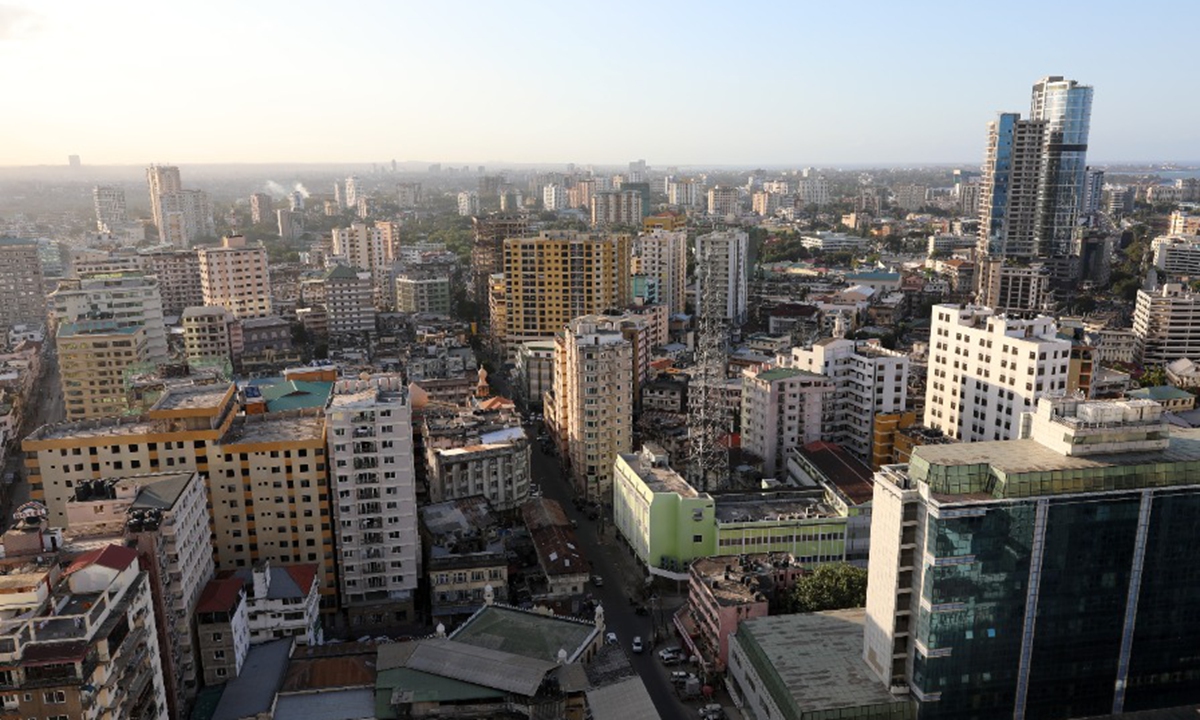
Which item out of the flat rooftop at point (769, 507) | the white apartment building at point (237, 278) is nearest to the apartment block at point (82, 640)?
the flat rooftop at point (769, 507)

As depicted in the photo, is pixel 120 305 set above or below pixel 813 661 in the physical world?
above

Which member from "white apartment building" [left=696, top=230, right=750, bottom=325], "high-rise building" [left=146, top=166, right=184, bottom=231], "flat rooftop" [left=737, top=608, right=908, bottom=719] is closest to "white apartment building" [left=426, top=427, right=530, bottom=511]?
"flat rooftop" [left=737, top=608, right=908, bottom=719]

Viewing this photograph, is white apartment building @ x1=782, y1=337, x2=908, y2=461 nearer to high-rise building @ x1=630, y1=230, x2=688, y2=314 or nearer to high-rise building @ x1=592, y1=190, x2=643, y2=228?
high-rise building @ x1=630, y1=230, x2=688, y2=314

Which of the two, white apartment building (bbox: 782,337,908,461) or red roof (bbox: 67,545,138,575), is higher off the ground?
red roof (bbox: 67,545,138,575)

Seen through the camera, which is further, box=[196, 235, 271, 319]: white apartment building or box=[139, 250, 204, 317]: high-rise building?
box=[139, 250, 204, 317]: high-rise building

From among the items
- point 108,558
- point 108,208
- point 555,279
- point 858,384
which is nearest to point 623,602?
point 108,558

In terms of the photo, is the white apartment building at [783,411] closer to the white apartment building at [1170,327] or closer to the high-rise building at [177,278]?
the white apartment building at [1170,327]

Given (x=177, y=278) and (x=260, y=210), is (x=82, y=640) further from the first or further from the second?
(x=260, y=210)
